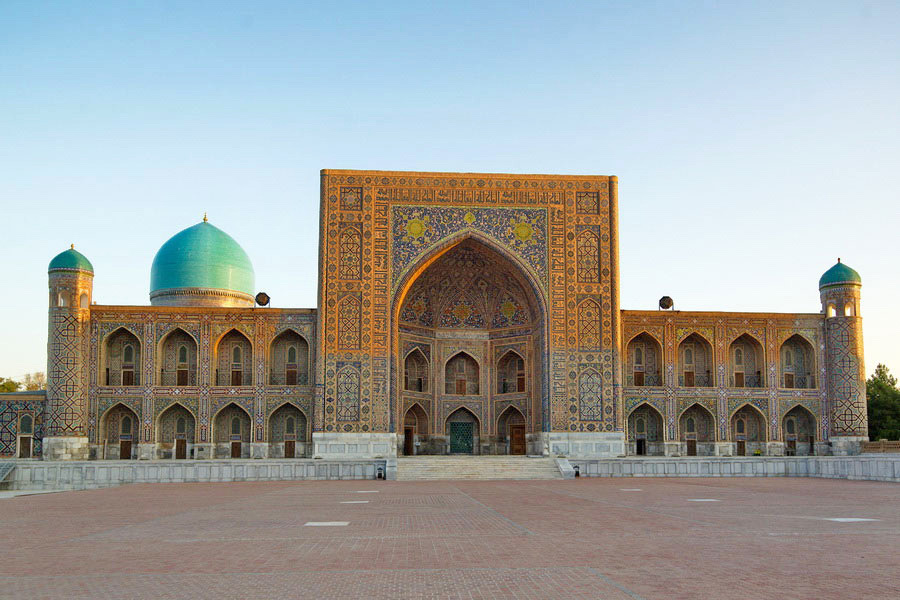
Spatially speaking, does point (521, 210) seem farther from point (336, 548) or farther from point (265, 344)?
point (336, 548)

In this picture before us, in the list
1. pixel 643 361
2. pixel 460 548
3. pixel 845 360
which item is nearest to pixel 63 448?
pixel 643 361

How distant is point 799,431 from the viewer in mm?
29031

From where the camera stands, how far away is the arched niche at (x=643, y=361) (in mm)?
28812

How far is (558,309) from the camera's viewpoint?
88.0ft

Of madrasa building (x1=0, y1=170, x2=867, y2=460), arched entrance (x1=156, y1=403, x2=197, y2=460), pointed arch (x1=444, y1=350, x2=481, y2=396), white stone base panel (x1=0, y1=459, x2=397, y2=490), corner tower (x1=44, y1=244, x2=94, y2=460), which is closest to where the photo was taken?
white stone base panel (x1=0, y1=459, x2=397, y2=490)

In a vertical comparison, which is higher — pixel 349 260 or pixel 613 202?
pixel 613 202

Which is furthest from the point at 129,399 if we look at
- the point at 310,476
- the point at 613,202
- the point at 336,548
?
the point at 336,548

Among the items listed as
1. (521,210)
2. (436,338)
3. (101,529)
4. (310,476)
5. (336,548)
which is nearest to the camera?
(336,548)

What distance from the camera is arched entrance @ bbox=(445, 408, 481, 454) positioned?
95.5 ft

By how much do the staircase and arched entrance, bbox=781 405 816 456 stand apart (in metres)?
9.58

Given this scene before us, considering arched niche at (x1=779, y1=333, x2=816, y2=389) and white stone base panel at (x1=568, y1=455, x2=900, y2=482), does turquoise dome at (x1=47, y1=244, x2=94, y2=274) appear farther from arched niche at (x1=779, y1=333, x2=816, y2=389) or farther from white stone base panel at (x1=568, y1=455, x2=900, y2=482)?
arched niche at (x1=779, y1=333, x2=816, y2=389)

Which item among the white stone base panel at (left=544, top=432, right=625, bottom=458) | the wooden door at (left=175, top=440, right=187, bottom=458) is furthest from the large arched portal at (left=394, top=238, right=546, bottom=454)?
the wooden door at (left=175, top=440, right=187, bottom=458)

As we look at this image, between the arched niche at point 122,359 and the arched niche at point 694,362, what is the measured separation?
16.9 m

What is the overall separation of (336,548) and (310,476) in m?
14.8
